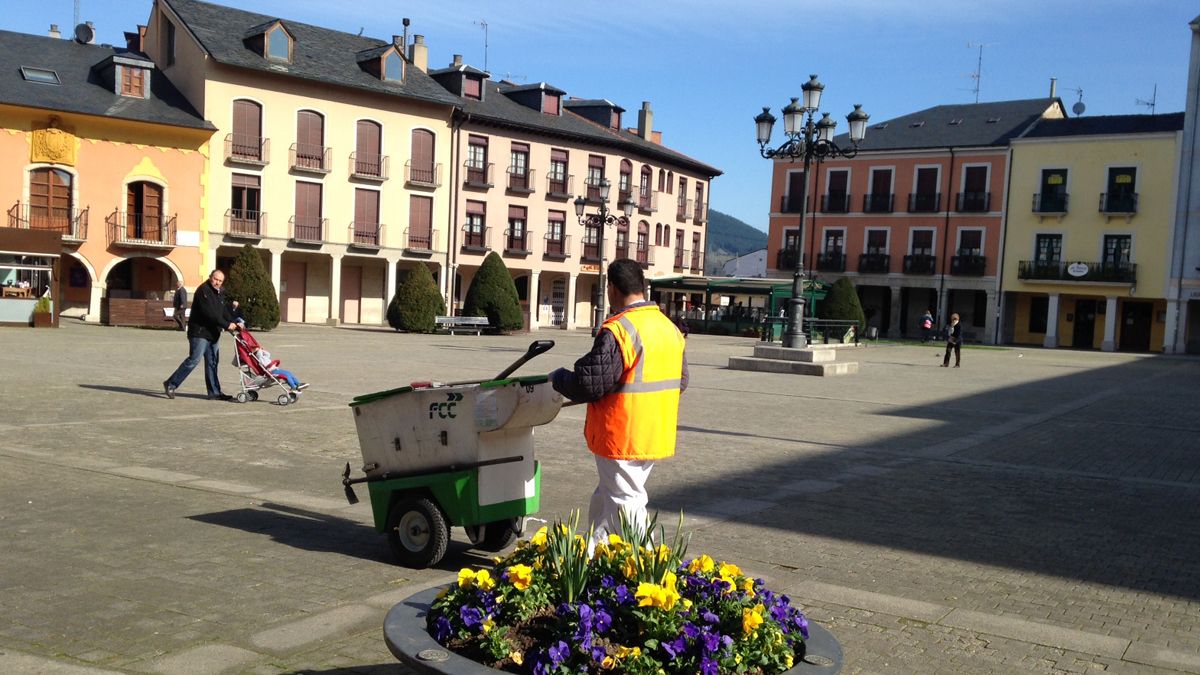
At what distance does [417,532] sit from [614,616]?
117 inches

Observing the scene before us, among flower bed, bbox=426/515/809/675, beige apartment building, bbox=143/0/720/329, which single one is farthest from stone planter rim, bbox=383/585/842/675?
beige apartment building, bbox=143/0/720/329

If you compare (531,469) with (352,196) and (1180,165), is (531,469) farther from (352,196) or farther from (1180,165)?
(1180,165)

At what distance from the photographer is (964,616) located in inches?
209

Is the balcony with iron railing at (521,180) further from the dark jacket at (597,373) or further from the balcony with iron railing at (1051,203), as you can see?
the dark jacket at (597,373)

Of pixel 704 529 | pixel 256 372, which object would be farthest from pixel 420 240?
pixel 704 529

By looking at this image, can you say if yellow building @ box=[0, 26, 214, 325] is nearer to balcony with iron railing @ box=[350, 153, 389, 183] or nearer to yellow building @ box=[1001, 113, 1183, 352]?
balcony with iron railing @ box=[350, 153, 389, 183]

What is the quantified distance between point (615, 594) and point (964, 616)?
2883mm

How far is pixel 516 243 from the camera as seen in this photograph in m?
50.3

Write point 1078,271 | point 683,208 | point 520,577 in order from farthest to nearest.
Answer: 1. point 683,208
2. point 1078,271
3. point 520,577

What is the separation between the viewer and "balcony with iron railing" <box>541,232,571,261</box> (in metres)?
51.5

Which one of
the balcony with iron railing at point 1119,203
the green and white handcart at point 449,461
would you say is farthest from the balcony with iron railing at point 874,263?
the green and white handcart at point 449,461

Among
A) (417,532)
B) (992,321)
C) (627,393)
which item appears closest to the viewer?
(627,393)

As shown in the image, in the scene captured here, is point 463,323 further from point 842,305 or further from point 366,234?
point 842,305

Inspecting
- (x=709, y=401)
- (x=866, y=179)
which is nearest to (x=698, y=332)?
(x=866, y=179)
